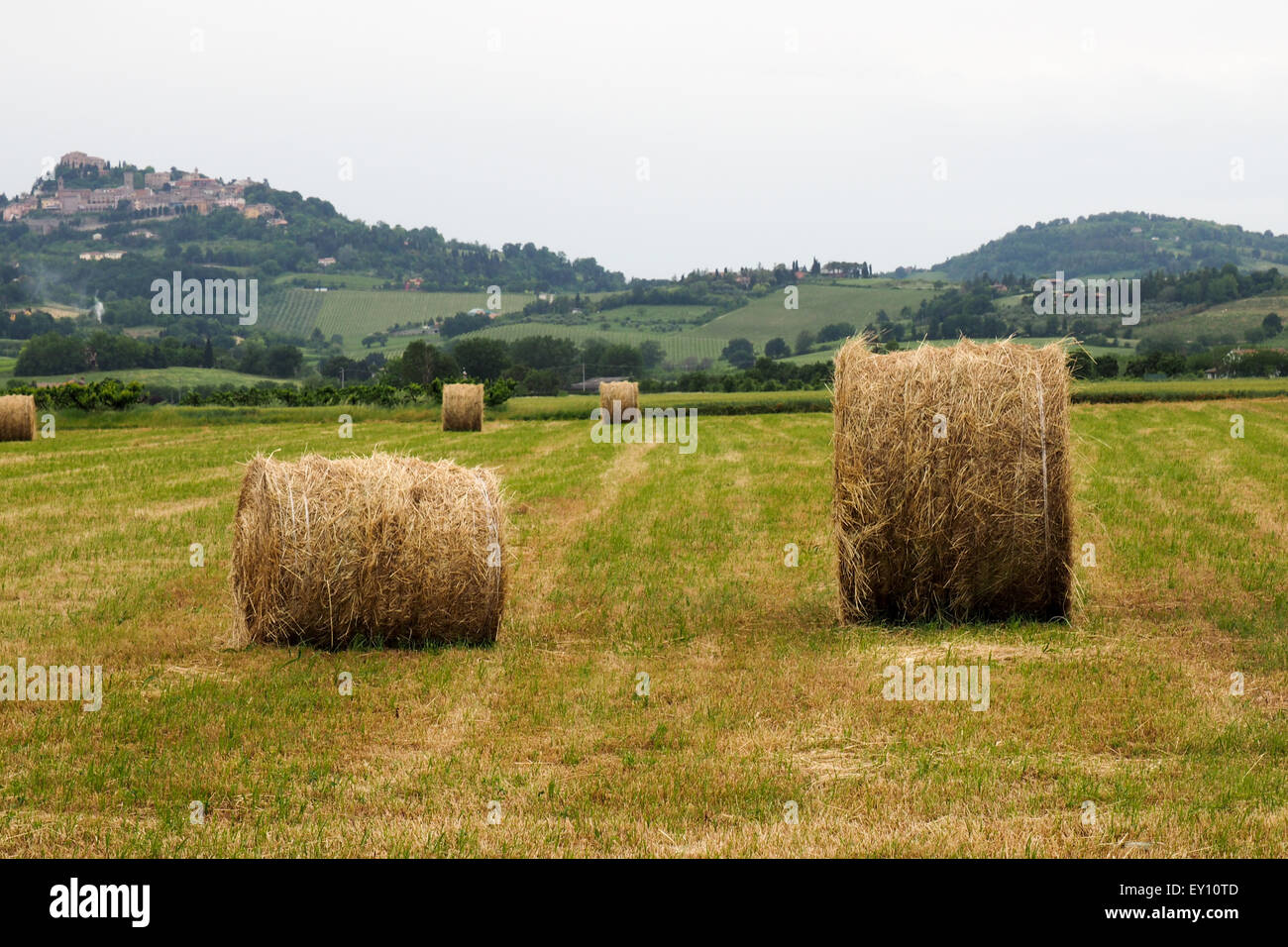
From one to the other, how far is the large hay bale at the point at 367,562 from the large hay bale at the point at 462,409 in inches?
1187

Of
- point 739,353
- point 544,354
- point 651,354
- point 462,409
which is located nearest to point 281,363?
point 544,354

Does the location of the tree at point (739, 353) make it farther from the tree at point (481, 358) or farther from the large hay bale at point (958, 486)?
the large hay bale at point (958, 486)

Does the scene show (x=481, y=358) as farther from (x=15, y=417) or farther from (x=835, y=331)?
(x=15, y=417)

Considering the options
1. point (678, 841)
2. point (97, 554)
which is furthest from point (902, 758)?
point (97, 554)

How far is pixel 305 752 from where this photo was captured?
7.44 metres

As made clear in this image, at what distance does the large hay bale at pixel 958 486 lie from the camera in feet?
35.6

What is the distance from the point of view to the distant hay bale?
4306 cm

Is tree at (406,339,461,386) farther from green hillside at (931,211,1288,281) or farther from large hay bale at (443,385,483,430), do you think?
green hillside at (931,211,1288,281)

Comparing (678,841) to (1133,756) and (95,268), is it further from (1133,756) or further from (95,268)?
(95,268)

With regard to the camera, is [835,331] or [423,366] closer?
[423,366]

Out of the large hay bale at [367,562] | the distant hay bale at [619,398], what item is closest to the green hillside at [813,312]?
the distant hay bale at [619,398]

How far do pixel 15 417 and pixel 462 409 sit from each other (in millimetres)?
13540

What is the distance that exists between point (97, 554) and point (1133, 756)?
1247cm

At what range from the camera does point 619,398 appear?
44219mm
